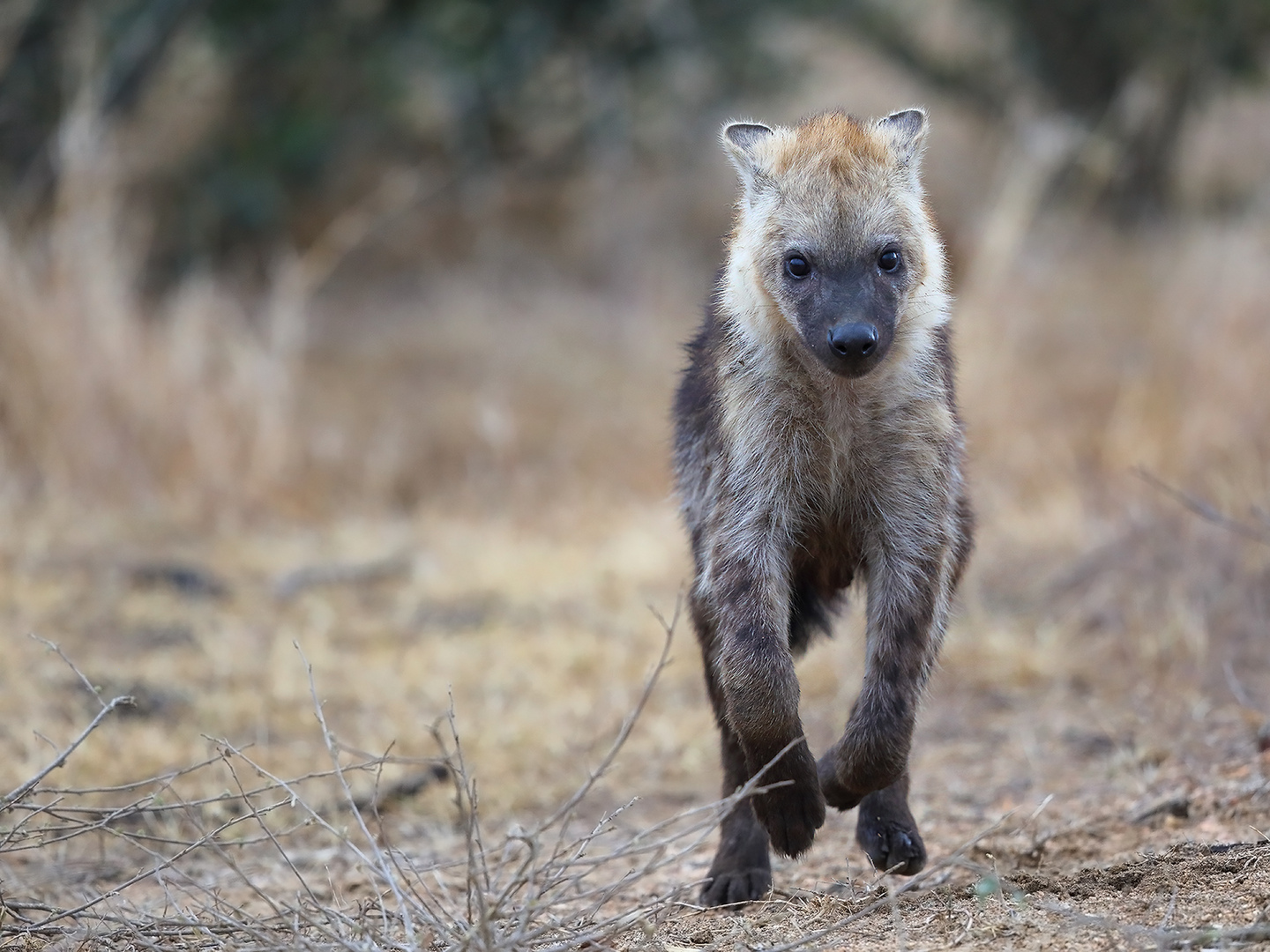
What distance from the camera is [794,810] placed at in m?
3.37

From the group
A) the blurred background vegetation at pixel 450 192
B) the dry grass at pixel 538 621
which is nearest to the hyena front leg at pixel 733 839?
the dry grass at pixel 538 621

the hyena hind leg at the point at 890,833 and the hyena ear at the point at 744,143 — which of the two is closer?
the hyena hind leg at the point at 890,833

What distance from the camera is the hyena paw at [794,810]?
337 centimetres

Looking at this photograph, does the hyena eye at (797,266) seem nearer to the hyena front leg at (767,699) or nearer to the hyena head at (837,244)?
the hyena head at (837,244)

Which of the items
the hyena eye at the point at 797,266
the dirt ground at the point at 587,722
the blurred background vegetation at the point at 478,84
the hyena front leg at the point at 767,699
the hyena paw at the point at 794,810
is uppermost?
the blurred background vegetation at the point at 478,84

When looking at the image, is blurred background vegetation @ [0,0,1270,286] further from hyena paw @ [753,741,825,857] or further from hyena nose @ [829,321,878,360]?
hyena paw @ [753,741,825,857]

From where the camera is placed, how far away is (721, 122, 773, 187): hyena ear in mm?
3920

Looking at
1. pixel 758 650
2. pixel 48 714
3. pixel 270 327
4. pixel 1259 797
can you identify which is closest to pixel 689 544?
pixel 758 650

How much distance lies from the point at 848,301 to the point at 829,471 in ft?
1.47

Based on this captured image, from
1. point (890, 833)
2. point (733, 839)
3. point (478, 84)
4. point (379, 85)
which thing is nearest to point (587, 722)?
point (733, 839)

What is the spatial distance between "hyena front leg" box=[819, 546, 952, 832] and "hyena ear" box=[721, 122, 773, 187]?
45.3 inches

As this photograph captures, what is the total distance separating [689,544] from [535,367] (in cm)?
829

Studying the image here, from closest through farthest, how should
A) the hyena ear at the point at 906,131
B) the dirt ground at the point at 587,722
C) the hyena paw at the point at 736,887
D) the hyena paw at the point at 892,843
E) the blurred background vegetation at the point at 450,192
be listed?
the dirt ground at the point at 587,722 < the hyena paw at the point at 892,843 < the hyena paw at the point at 736,887 < the hyena ear at the point at 906,131 < the blurred background vegetation at the point at 450,192

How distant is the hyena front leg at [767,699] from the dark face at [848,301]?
0.57 metres
